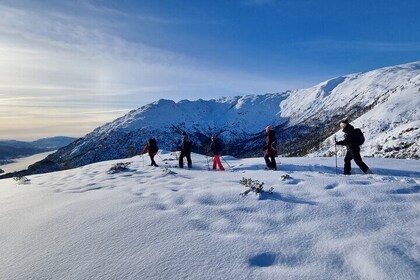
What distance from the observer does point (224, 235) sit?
5.03m

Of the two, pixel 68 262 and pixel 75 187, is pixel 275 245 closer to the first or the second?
pixel 68 262

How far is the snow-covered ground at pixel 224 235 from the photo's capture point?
13.3ft

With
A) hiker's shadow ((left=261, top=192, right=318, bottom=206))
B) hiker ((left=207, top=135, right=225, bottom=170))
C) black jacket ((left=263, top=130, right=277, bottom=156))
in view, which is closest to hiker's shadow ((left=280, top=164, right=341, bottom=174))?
black jacket ((left=263, top=130, right=277, bottom=156))

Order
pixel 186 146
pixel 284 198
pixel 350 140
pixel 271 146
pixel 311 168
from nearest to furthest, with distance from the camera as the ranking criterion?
pixel 284 198 < pixel 350 140 < pixel 271 146 < pixel 311 168 < pixel 186 146

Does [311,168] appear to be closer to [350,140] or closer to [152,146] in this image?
[350,140]

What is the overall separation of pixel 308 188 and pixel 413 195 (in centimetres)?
215

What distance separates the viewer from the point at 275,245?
462 centimetres

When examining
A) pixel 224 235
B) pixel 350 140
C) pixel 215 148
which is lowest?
pixel 224 235

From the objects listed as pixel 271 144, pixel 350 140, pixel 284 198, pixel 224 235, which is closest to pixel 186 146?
pixel 271 144

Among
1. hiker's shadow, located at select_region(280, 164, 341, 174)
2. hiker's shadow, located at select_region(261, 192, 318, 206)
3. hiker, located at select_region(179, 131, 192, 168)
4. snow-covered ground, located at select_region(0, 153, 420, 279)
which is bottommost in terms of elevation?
snow-covered ground, located at select_region(0, 153, 420, 279)

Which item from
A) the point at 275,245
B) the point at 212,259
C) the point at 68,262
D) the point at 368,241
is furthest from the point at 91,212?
the point at 368,241

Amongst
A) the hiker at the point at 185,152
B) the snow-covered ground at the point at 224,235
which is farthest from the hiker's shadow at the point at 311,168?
the snow-covered ground at the point at 224,235

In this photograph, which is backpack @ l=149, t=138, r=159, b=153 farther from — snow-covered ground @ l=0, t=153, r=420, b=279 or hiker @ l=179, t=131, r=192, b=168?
snow-covered ground @ l=0, t=153, r=420, b=279

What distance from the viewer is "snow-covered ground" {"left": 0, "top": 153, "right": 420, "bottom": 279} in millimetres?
4039
